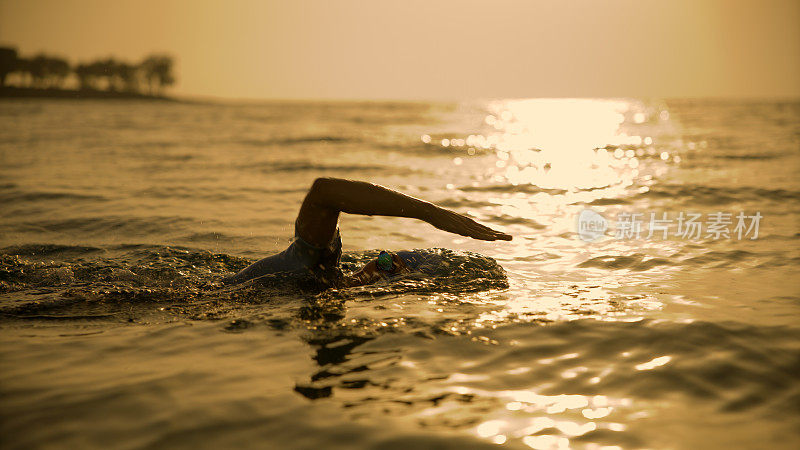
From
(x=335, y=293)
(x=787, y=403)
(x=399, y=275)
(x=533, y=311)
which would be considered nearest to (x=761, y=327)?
(x=787, y=403)

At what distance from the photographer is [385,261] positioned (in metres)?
5.54

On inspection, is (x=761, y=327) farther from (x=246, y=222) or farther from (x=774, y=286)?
(x=246, y=222)

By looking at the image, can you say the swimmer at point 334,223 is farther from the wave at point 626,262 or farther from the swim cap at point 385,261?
the wave at point 626,262

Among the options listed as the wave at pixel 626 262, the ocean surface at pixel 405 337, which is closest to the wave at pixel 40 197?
the ocean surface at pixel 405 337

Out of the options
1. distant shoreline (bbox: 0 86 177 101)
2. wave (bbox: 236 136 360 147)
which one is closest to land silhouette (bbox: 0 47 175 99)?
distant shoreline (bbox: 0 86 177 101)

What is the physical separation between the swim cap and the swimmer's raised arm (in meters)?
1.04

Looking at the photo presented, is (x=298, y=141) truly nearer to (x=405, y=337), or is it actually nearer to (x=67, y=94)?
(x=405, y=337)

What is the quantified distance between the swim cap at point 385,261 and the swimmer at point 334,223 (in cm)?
2

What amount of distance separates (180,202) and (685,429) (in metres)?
10.2

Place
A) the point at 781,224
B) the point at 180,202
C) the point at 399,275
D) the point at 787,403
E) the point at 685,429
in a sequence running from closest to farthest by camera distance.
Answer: the point at 685,429
the point at 787,403
the point at 399,275
the point at 781,224
the point at 180,202

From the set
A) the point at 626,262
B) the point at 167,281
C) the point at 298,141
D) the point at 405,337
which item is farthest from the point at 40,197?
the point at 298,141

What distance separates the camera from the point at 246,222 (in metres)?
9.73

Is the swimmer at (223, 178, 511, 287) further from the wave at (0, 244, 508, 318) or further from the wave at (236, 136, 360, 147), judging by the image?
the wave at (236, 136, 360, 147)

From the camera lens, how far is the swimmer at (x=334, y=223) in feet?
13.7
